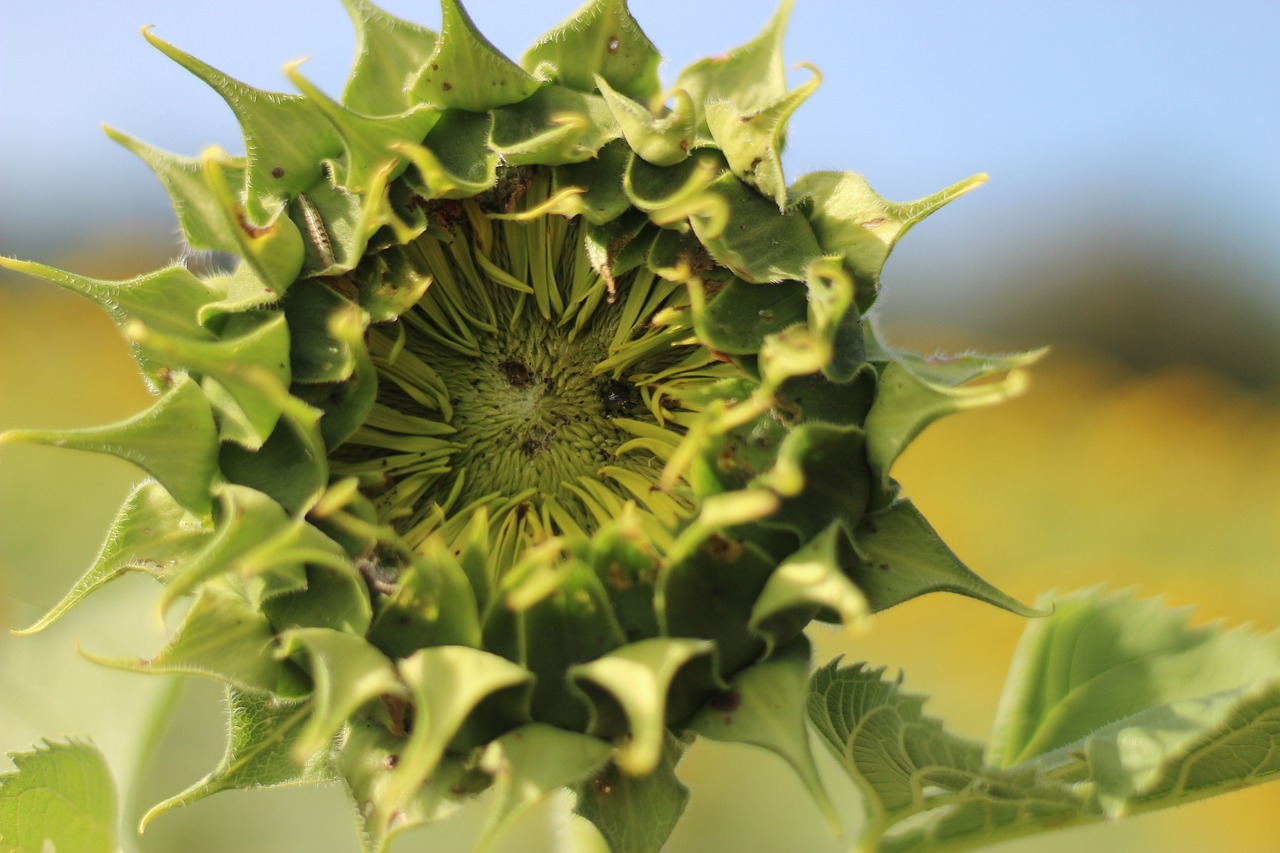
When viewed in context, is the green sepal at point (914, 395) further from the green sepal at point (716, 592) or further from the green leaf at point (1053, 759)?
the green leaf at point (1053, 759)

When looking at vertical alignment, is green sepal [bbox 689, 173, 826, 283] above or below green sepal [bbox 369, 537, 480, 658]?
above

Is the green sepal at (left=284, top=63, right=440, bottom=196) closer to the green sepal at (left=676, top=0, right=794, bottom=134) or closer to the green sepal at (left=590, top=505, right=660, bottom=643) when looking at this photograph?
the green sepal at (left=676, top=0, right=794, bottom=134)

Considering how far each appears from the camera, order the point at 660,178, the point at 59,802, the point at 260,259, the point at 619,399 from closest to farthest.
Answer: the point at 260,259, the point at 660,178, the point at 619,399, the point at 59,802

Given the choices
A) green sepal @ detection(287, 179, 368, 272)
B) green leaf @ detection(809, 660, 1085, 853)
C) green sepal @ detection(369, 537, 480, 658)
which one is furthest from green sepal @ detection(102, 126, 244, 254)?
green leaf @ detection(809, 660, 1085, 853)

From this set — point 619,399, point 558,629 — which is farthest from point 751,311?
point 558,629

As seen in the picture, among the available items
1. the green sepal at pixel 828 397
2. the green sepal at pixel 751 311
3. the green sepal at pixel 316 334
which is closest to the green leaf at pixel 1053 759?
the green sepal at pixel 828 397

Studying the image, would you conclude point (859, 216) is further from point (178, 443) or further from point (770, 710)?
point (178, 443)
